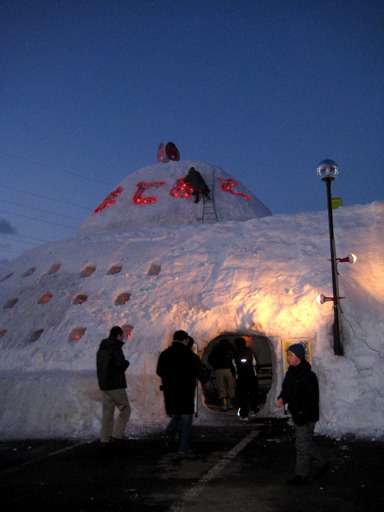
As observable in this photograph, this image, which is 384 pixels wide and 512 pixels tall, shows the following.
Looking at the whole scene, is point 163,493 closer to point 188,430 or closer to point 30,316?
point 188,430

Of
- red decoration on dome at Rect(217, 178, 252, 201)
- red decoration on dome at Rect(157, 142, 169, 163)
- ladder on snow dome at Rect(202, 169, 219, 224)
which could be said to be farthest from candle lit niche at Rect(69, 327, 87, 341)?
red decoration on dome at Rect(157, 142, 169, 163)

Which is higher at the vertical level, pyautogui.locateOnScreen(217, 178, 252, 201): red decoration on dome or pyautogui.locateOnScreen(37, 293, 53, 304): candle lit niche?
pyautogui.locateOnScreen(217, 178, 252, 201): red decoration on dome

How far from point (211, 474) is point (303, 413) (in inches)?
55.0

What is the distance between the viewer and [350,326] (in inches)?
346

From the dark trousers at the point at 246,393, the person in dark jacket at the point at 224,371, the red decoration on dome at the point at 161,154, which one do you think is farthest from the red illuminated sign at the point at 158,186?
the dark trousers at the point at 246,393

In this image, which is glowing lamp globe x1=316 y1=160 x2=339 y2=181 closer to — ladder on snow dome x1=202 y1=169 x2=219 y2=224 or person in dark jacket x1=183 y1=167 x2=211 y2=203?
ladder on snow dome x1=202 y1=169 x2=219 y2=224

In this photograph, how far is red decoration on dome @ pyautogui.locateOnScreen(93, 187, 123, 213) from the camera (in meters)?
18.6

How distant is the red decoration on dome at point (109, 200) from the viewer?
61.2 ft

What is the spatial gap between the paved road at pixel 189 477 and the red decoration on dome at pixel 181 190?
11.5 meters

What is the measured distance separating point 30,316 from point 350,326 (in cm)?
832

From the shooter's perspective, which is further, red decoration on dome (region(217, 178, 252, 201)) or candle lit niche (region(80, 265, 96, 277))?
red decoration on dome (region(217, 178, 252, 201))

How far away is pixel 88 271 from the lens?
13.2m

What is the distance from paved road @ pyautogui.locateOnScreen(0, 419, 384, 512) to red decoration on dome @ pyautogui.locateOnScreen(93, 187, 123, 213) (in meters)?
12.4

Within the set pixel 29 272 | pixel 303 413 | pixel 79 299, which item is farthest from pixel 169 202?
pixel 303 413
